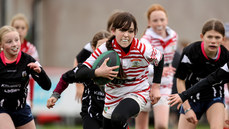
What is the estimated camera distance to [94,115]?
20.2ft

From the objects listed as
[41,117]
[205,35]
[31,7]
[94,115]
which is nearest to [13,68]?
[94,115]

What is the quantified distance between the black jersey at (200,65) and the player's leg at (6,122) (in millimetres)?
2247

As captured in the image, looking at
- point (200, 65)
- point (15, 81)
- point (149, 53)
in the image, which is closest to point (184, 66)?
point (200, 65)

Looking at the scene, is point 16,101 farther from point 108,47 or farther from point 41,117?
point 41,117

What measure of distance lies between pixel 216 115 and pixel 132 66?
1283mm

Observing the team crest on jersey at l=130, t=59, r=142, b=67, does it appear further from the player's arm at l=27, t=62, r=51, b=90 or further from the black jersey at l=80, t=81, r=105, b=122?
the player's arm at l=27, t=62, r=51, b=90

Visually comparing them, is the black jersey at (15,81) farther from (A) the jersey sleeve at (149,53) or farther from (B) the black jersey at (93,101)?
(A) the jersey sleeve at (149,53)

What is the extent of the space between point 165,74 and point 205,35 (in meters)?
1.43

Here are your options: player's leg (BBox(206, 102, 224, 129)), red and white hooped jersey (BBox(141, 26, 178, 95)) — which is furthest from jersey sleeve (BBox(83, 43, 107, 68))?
red and white hooped jersey (BBox(141, 26, 178, 95))

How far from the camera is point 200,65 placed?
20.7 ft

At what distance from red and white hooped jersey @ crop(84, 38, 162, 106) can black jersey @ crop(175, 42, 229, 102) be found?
0.66 meters

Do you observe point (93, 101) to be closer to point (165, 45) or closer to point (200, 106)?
point (200, 106)

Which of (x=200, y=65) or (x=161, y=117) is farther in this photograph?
→ (x=161, y=117)

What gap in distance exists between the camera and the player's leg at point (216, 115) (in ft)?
19.5
